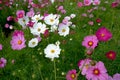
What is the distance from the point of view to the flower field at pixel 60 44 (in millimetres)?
1931

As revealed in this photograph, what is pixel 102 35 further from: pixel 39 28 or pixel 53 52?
pixel 39 28

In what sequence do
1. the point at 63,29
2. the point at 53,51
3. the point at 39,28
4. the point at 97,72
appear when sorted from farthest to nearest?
1. the point at 63,29
2. the point at 39,28
3. the point at 53,51
4. the point at 97,72

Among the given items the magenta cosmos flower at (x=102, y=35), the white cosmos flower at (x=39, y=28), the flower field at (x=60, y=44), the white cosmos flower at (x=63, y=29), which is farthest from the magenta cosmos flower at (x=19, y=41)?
the magenta cosmos flower at (x=102, y=35)

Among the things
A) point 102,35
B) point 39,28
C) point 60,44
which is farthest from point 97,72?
point 60,44

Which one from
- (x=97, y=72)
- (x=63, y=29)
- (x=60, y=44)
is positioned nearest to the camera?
(x=97, y=72)

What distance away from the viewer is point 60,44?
344 cm

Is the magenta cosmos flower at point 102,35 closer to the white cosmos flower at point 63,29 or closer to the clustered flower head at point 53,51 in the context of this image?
the clustered flower head at point 53,51

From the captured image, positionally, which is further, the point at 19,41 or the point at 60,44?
the point at 60,44

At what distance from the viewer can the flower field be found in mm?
1931

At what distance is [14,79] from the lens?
298 cm

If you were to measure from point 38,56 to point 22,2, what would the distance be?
7.73 ft

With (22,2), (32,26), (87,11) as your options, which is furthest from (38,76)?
(22,2)

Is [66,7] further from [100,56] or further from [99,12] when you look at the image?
[100,56]

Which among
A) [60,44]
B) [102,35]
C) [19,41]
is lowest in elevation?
[60,44]
